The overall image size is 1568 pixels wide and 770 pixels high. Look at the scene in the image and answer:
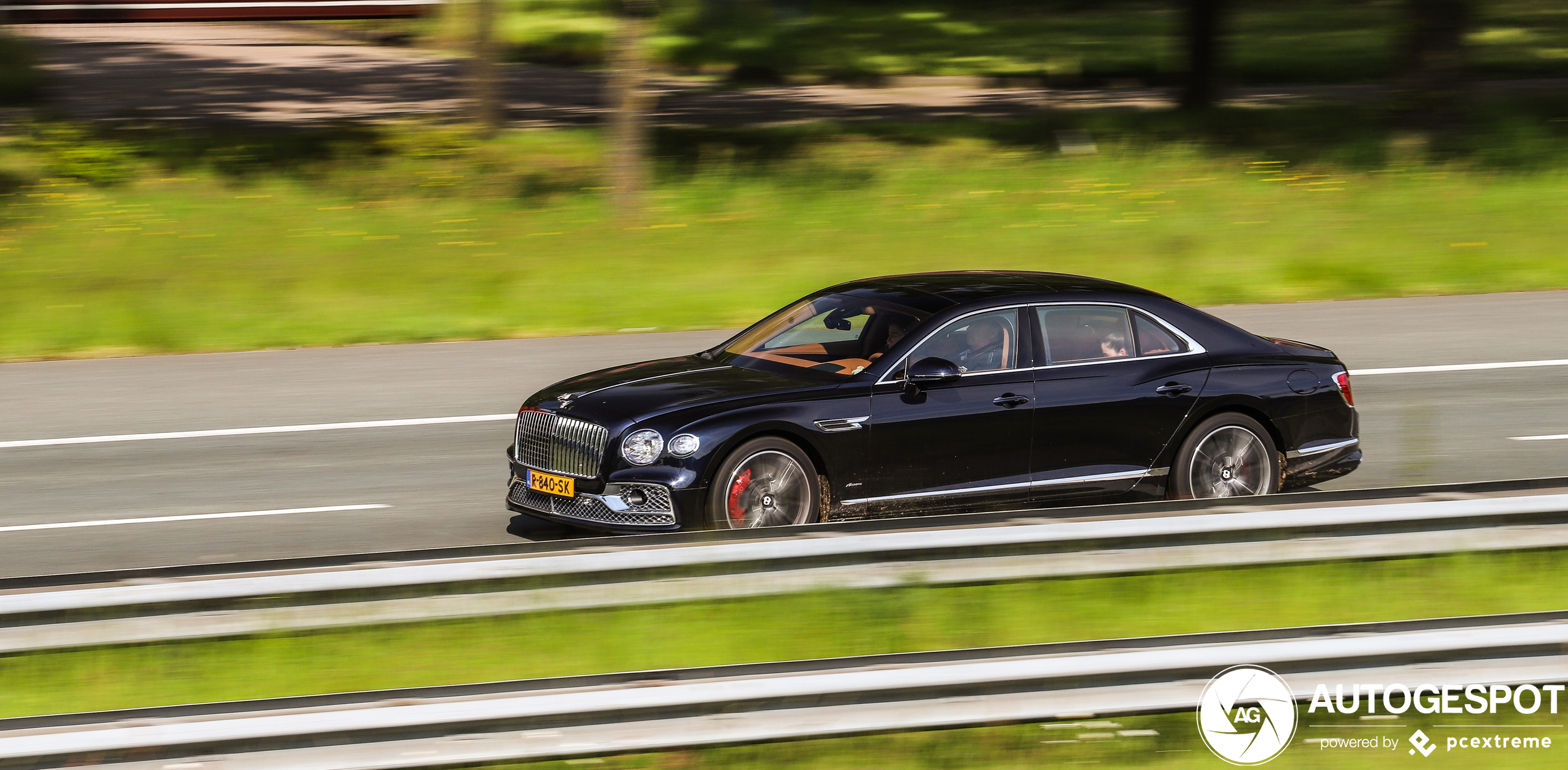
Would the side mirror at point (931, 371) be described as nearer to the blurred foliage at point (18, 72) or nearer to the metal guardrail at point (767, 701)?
the metal guardrail at point (767, 701)

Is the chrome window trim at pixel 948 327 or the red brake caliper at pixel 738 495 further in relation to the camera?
the chrome window trim at pixel 948 327

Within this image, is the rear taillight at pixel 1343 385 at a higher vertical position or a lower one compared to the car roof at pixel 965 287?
lower

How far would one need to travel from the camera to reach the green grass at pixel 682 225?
1684 cm

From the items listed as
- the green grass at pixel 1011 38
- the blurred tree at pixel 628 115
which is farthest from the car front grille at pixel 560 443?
the green grass at pixel 1011 38

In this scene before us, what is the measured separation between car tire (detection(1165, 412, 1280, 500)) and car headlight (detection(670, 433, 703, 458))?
8.93ft

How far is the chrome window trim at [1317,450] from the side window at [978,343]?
5.84ft

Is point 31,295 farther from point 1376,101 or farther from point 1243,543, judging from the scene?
point 1376,101

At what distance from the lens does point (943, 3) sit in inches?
1676

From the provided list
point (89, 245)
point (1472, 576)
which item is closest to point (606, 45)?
point (89, 245)

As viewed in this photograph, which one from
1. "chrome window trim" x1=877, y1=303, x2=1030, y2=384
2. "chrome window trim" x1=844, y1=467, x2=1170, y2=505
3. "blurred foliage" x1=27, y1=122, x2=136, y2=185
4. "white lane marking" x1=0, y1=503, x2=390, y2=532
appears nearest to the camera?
"chrome window trim" x1=844, y1=467, x2=1170, y2=505

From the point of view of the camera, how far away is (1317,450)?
9156 mm

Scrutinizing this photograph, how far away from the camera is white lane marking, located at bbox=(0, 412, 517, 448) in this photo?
11.8m

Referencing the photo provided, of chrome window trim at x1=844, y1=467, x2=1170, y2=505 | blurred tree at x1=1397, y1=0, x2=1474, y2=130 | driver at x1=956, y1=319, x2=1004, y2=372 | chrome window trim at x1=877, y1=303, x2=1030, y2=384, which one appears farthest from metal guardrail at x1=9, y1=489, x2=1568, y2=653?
blurred tree at x1=1397, y1=0, x2=1474, y2=130
